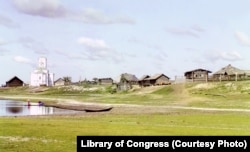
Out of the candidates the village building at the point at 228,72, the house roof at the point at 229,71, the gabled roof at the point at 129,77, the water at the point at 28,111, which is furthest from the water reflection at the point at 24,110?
the gabled roof at the point at 129,77

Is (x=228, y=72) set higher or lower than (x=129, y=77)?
Result: higher

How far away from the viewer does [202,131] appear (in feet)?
108

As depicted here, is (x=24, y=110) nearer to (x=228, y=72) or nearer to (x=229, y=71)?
(x=228, y=72)

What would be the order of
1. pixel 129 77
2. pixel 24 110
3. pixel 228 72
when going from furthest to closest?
pixel 129 77
pixel 228 72
pixel 24 110

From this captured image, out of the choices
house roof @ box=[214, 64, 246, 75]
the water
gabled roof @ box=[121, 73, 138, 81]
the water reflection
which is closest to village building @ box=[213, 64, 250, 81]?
house roof @ box=[214, 64, 246, 75]

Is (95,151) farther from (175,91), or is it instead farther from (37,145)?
(175,91)

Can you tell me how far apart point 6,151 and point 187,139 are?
9444 millimetres

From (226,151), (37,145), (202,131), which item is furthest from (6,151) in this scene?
(202,131)

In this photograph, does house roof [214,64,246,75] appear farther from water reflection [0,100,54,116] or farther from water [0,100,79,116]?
water [0,100,79,116]

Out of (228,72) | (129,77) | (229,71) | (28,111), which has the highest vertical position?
(229,71)

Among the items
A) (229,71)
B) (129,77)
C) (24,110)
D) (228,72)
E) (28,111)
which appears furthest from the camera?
(129,77)

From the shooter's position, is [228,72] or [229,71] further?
[229,71]

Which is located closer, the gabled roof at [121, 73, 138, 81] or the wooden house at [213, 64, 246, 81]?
the wooden house at [213, 64, 246, 81]

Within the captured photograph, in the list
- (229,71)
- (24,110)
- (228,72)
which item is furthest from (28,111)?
(229,71)
